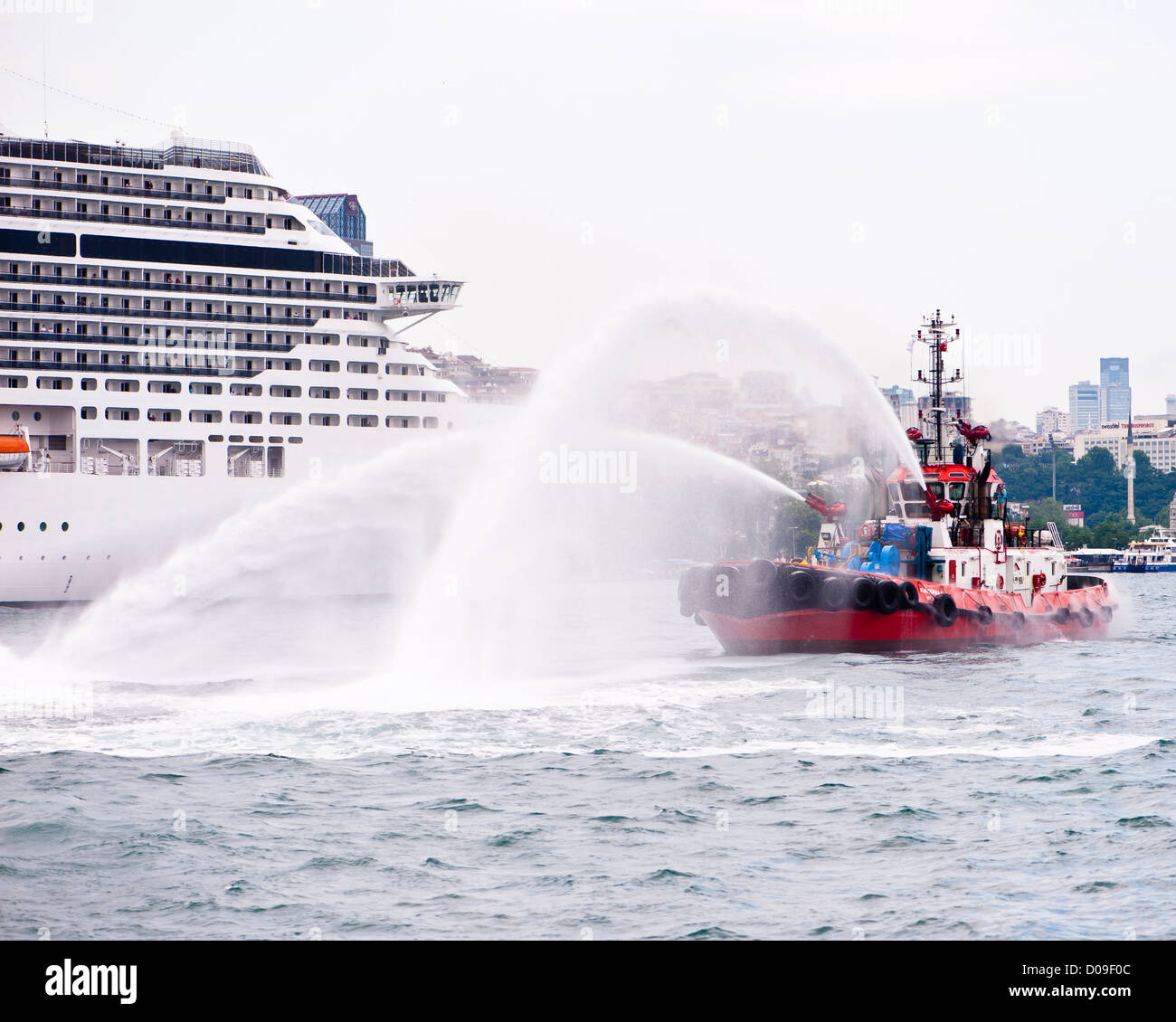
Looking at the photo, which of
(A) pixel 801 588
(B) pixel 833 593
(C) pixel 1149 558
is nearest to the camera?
(A) pixel 801 588

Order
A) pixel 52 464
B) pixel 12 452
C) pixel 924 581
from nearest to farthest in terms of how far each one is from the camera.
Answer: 1. pixel 924 581
2. pixel 12 452
3. pixel 52 464

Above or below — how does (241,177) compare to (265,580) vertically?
above

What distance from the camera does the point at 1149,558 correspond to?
151 m

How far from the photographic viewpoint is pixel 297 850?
1546cm

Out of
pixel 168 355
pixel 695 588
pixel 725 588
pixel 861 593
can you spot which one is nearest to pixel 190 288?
pixel 168 355

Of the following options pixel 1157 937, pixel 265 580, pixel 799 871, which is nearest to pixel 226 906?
pixel 799 871

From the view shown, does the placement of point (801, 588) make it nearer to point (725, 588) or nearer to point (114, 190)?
point (725, 588)

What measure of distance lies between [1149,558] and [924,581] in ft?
412

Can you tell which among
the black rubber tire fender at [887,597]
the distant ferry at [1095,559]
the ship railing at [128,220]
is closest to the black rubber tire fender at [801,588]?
the black rubber tire fender at [887,597]

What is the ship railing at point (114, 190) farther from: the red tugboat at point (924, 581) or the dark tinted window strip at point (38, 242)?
the red tugboat at point (924, 581)

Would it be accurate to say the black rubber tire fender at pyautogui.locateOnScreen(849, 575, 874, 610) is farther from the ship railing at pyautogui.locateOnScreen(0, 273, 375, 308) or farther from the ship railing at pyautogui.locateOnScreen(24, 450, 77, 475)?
the ship railing at pyautogui.locateOnScreen(24, 450, 77, 475)
